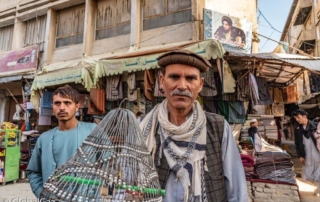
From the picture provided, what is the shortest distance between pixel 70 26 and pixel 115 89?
18.7 ft

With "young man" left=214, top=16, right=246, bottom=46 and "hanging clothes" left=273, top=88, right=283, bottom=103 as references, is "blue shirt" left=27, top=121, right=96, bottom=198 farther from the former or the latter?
"hanging clothes" left=273, top=88, right=283, bottom=103

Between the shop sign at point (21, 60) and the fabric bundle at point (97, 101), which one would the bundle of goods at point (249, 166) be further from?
the shop sign at point (21, 60)

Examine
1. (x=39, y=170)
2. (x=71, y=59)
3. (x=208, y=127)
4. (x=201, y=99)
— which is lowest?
(x=39, y=170)

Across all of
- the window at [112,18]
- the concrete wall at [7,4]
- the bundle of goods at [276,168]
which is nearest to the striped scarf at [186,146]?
the bundle of goods at [276,168]

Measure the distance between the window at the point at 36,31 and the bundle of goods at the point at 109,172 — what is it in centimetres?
1153

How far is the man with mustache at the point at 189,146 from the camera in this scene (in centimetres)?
145

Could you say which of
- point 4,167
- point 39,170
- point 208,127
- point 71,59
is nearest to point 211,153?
point 208,127

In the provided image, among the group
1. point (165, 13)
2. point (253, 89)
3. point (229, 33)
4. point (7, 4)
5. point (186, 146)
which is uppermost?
point (7, 4)

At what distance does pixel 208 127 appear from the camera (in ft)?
5.20

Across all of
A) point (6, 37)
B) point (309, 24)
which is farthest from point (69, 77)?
point (309, 24)

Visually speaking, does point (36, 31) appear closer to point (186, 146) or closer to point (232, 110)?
point (232, 110)

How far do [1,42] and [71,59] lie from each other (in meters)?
5.96

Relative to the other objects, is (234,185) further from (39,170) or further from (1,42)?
(1,42)

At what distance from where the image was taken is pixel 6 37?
12695 mm
